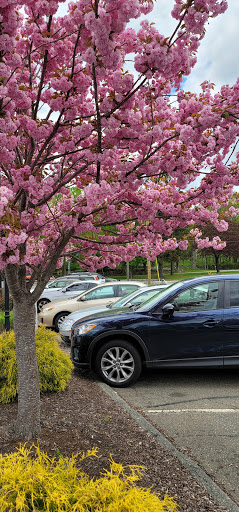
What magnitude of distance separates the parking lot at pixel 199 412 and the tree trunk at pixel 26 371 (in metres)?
1.43

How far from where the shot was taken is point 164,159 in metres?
3.78

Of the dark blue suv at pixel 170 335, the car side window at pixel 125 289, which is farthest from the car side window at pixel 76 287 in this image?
the dark blue suv at pixel 170 335

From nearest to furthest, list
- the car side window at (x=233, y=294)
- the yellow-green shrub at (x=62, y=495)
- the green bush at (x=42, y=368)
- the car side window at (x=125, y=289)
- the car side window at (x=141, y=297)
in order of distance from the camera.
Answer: the yellow-green shrub at (x=62, y=495)
the green bush at (x=42, y=368)
the car side window at (x=233, y=294)
the car side window at (x=141, y=297)
the car side window at (x=125, y=289)

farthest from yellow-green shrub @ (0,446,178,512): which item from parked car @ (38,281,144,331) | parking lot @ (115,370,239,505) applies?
parked car @ (38,281,144,331)

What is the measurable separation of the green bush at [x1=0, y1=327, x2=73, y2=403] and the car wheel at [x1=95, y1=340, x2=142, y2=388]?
0.94m

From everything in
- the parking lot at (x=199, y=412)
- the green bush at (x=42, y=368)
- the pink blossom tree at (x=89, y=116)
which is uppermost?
the pink blossom tree at (x=89, y=116)

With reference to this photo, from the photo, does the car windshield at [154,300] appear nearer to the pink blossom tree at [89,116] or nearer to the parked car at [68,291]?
the pink blossom tree at [89,116]

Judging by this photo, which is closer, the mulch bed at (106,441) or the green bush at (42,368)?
the mulch bed at (106,441)

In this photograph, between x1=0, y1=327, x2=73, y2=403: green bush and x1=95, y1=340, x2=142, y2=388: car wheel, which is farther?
x1=95, y1=340, x2=142, y2=388: car wheel

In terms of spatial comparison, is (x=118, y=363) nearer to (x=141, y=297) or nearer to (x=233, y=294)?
(x=233, y=294)

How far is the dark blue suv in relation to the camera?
19.9 ft

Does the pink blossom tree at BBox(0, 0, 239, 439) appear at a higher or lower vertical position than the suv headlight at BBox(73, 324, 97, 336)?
higher

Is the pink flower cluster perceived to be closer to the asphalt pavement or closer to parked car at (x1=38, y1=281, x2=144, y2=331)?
the asphalt pavement

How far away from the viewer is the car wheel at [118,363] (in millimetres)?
6121
